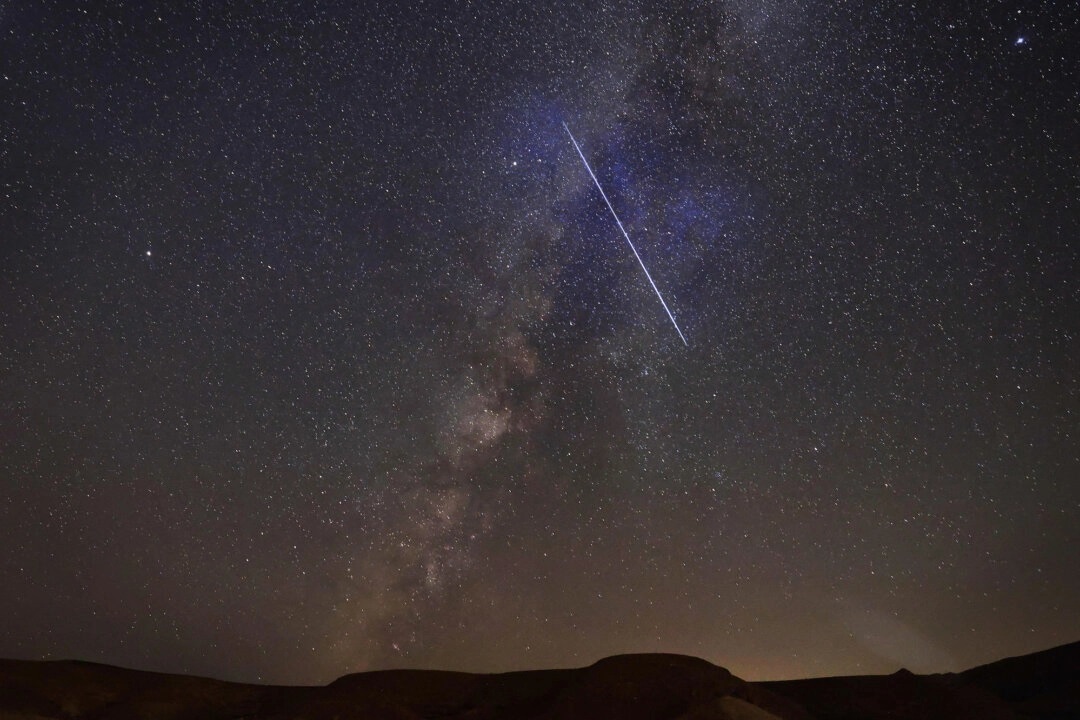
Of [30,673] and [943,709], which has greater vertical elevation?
[30,673]

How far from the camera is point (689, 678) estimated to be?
23.1m

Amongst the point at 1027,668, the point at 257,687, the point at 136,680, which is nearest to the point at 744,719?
the point at 1027,668

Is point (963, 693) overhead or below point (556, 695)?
below

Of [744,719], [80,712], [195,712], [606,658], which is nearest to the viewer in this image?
[744,719]

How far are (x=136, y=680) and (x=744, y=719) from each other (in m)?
20.2

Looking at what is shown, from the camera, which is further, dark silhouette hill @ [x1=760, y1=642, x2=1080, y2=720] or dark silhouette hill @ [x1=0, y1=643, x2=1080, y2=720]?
dark silhouette hill @ [x1=760, y1=642, x2=1080, y2=720]

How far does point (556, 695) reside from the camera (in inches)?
973

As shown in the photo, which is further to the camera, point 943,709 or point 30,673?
point 30,673

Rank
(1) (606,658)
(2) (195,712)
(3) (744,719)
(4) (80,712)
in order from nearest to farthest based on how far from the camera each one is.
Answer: (3) (744,719) < (4) (80,712) < (2) (195,712) < (1) (606,658)

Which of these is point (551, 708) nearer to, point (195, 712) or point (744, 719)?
point (744, 719)

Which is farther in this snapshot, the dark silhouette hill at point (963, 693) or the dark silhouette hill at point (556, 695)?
the dark silhouette hill at point (963, 693)

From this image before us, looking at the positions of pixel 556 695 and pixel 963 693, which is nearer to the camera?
pixel 963 693

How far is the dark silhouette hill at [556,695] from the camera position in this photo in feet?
72.2

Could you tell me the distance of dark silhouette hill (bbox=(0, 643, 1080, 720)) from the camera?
72.2 ft
